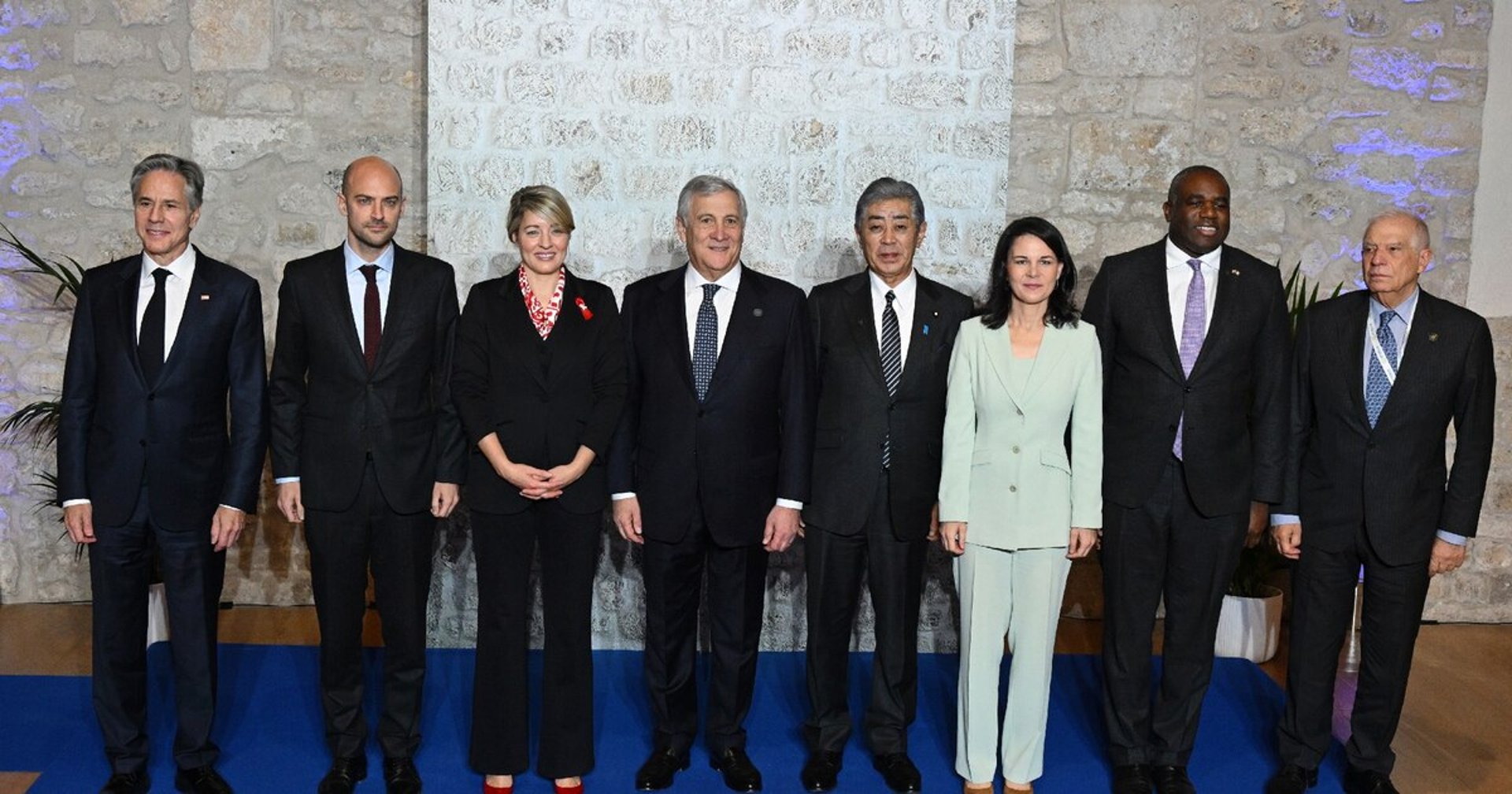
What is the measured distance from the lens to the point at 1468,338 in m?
3.71

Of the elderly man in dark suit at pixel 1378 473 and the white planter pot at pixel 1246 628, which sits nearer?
the elderly man in dark suit at pixel 1378 473

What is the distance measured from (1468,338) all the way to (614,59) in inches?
117

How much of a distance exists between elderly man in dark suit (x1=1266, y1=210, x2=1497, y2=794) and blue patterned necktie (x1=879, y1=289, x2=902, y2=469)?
1.16 metres

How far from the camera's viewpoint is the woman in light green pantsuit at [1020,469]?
3584mm

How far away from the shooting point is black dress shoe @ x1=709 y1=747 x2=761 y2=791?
12.5ft

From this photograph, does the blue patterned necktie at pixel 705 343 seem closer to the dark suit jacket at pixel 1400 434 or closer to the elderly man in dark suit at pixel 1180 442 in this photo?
the elderly man in dark suit at pixel 1180 442

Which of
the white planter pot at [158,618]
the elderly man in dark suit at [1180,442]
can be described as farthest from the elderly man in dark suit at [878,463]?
the white planter pot at [158,618]

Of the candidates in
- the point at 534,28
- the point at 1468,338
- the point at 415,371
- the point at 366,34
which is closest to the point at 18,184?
the point at 366,34

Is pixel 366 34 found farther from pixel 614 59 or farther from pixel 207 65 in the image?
pixel 614 59

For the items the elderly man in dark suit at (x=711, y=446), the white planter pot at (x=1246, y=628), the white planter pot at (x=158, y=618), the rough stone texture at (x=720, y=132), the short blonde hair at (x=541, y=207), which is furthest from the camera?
the white planter pot at (x=1246, y=628)

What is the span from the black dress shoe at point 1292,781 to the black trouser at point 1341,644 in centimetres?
2

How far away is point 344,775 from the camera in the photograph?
12.3 ft

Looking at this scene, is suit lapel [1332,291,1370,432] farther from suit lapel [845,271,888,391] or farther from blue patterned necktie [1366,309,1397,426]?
suit lapel [845,271,888,391]

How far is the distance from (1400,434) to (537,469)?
96.2 inches
